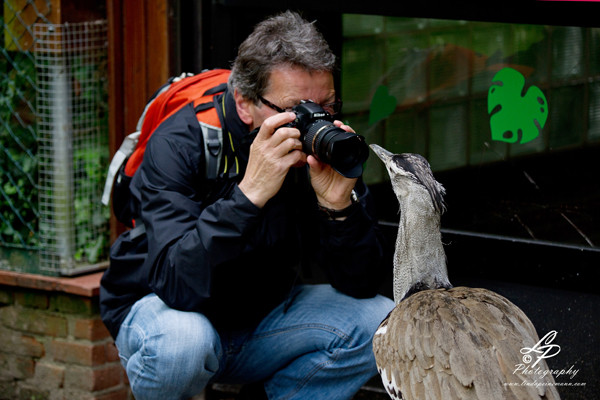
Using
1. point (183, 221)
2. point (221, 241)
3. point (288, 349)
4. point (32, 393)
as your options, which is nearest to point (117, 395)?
point (32, 393)

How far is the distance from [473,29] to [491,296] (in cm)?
126

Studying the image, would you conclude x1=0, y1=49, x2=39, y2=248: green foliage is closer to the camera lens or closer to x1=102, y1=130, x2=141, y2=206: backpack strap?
x1=102, y1=130, x2=141, y2=206: backpack strap

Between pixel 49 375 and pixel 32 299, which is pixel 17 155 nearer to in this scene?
pixel 32 299

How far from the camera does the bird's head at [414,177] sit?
3.20 meters

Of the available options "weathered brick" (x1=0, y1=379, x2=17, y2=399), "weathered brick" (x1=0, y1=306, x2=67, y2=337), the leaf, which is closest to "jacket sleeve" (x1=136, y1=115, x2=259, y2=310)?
the leaf

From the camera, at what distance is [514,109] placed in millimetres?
3680

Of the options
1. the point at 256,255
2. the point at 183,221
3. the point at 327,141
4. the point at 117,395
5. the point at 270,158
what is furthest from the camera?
the point at 117,395

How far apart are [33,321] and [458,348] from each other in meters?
2.51

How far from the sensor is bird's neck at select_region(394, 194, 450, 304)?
3.27 meters

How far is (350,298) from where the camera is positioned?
3.63 m

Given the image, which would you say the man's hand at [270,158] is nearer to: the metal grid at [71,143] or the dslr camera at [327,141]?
the dslr camera at [327,141]

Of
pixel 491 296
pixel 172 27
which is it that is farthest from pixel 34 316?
pixel 491 296

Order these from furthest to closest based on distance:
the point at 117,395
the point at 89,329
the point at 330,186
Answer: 1. the point at 117,395
2. the point at 89,329
3. the point at 330,186

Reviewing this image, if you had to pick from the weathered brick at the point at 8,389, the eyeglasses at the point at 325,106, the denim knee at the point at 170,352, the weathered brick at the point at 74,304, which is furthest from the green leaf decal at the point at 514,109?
the weathered brick at the point at 8,389
